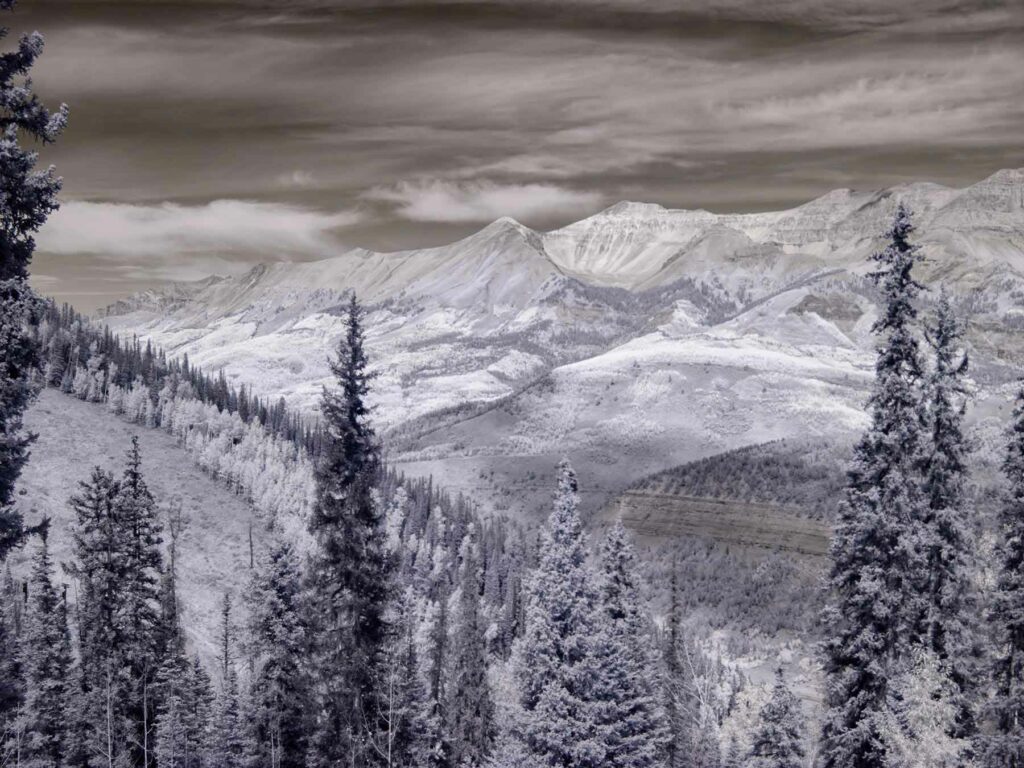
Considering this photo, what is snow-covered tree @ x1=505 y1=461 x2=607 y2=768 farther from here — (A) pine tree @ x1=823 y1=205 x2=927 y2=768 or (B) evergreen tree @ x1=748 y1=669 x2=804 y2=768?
(B) evergreen tree @ x1=748 y1=669 x2=804 y2=768

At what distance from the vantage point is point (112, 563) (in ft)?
125

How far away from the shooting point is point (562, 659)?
28500mm

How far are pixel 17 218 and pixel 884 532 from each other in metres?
22.5

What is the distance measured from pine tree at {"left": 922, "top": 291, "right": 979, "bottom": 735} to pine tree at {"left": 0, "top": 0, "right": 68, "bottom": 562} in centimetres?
2435

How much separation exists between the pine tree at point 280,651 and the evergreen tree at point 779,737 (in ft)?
68.0

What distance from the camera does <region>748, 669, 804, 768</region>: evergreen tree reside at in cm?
4009

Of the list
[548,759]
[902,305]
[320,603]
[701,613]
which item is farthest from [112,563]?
[701,613]

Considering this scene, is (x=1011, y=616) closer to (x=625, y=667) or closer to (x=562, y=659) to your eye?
(x=625, y=667)

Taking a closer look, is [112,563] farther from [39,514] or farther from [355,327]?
[39,514]

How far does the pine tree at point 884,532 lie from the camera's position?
25.3 m

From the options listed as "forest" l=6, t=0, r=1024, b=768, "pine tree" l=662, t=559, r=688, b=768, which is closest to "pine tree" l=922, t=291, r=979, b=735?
"forest" l=6, t=0, r=1024, b=768


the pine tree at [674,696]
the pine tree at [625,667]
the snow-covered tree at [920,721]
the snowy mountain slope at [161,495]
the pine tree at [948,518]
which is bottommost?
the snowy mountain slope at [161,495]

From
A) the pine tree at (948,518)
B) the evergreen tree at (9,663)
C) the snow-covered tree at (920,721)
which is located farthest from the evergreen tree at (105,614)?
the pine tree at (948,518)

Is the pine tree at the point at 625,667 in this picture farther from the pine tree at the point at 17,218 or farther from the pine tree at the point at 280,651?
the pine tree at the point at 17,218
